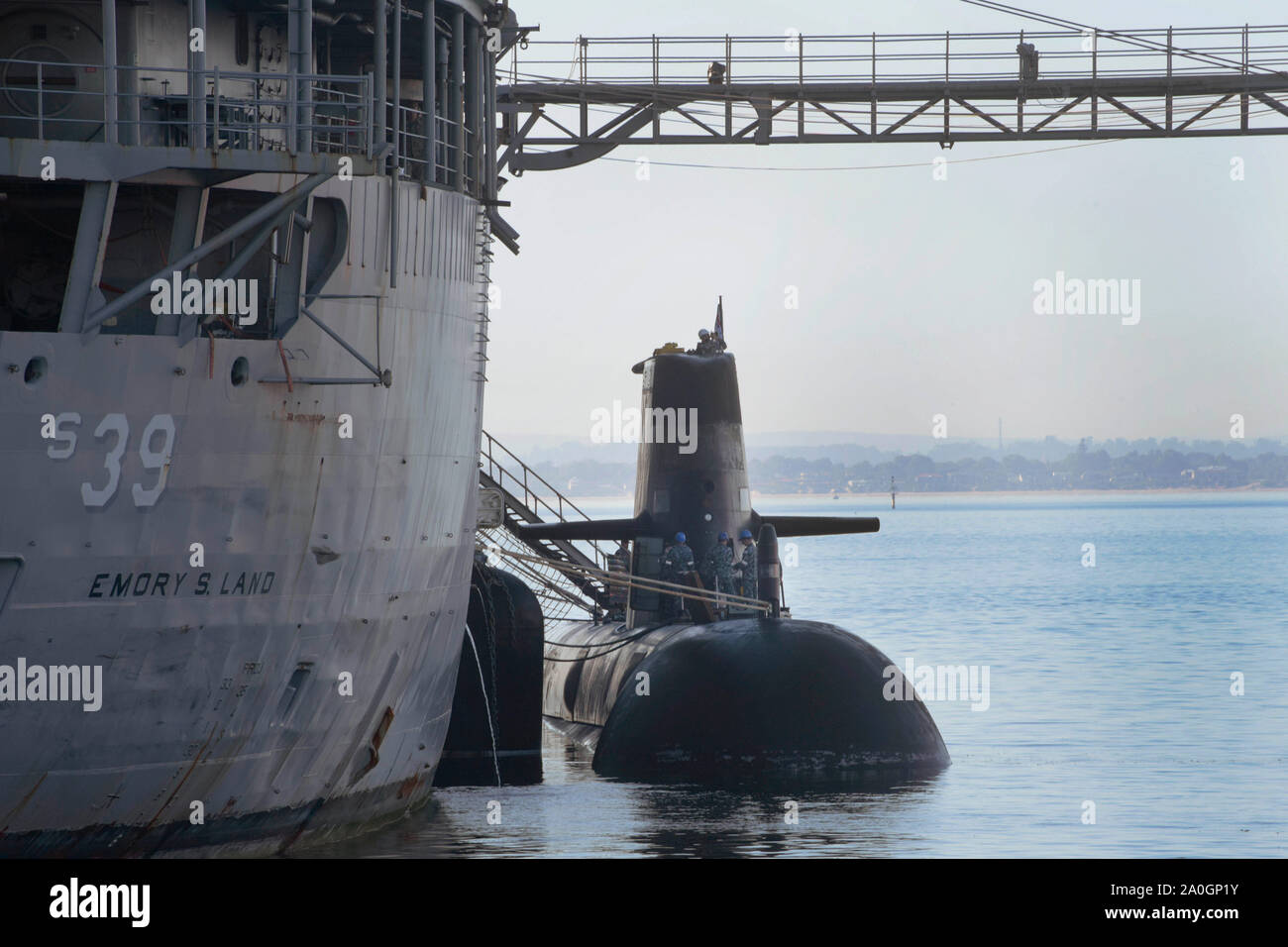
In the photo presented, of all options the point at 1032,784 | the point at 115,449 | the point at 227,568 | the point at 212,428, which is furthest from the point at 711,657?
the point at 115,449

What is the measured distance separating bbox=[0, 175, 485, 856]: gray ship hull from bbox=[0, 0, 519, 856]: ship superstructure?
33 millimetres

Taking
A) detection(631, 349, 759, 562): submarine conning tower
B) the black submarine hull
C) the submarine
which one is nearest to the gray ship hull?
the black submarine hull

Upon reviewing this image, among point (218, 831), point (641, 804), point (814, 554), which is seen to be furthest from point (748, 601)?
point (814, 554)

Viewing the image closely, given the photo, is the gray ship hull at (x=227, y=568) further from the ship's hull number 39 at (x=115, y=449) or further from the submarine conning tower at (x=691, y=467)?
the submarine conning tower at (x=691, y=467)

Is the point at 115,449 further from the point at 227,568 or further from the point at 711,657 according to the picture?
the point at 711,657

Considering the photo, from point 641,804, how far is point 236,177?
42.3ft

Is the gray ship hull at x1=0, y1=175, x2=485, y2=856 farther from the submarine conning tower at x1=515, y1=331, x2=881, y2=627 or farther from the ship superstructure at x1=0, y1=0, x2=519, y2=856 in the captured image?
the submarine conning tower at x1=515, y1=331, x2=881, y2=627

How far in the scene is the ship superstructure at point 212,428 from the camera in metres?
17.8

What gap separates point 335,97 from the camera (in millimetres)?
24766

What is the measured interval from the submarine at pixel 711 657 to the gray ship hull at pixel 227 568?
789 cm

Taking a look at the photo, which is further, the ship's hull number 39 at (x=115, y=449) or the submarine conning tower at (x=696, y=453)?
the submarine conning tower at (x=696, y=453)

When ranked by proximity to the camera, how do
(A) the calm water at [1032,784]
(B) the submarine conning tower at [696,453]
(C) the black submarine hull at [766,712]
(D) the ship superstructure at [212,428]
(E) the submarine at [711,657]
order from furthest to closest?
(B) the submarine conning tower at [696,453], (E) the submarine at [711,657], (C) the black submarine hull at [766,712], (A) the calm water at [1032,784], (D) the ship superstructure at [212,428]

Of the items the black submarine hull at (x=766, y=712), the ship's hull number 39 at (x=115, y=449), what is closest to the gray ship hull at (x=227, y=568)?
the ship's hull number 39 at (x=115, y=449)
